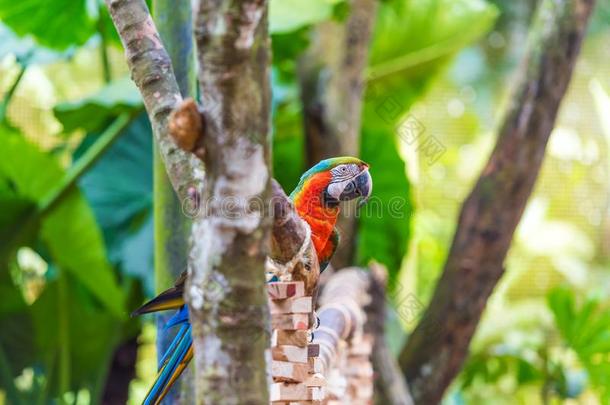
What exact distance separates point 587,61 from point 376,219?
3065 mm

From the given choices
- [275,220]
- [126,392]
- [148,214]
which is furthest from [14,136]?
[275,220]

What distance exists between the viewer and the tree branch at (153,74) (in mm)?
925

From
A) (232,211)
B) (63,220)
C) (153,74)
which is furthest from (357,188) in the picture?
(63,220)

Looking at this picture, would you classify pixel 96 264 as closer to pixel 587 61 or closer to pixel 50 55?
pixel 50 55

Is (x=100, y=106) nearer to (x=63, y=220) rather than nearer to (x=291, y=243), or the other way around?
(x=63, y=220)

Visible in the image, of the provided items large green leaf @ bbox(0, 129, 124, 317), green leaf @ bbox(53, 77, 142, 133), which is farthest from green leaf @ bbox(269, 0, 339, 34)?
large green leaf @ bbox(0, 129, 124, 317)

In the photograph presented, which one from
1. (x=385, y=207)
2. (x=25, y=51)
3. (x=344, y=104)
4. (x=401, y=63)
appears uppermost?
(x=401, y=63)

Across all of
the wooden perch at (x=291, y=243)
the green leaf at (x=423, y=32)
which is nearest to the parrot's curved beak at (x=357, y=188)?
the wooden perch at (x=291, y=243)

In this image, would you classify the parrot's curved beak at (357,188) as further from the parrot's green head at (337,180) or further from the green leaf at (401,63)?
the green leaf at (401,63)

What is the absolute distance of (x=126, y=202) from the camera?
2.81m

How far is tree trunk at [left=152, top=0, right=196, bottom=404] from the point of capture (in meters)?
1.43

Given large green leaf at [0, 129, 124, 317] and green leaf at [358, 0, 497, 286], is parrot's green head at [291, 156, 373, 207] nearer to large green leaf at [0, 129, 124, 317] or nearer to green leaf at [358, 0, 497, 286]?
large green leaf at [0, 129, 124, 317]

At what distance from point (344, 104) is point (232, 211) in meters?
1.86

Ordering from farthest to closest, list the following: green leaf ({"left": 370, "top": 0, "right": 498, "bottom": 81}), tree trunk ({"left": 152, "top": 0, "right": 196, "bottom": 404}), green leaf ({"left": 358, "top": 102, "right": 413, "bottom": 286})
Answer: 1. green leaf ({"left": 370, "top": 0, "right": 498, "bottom": 81})
2. green leaf ({"left": 358, "top": 102, "right": 413, "bottom": 286})
3. tree trunk ({"left": 152, "top": 0, "right": 196, "bottom": 404})
